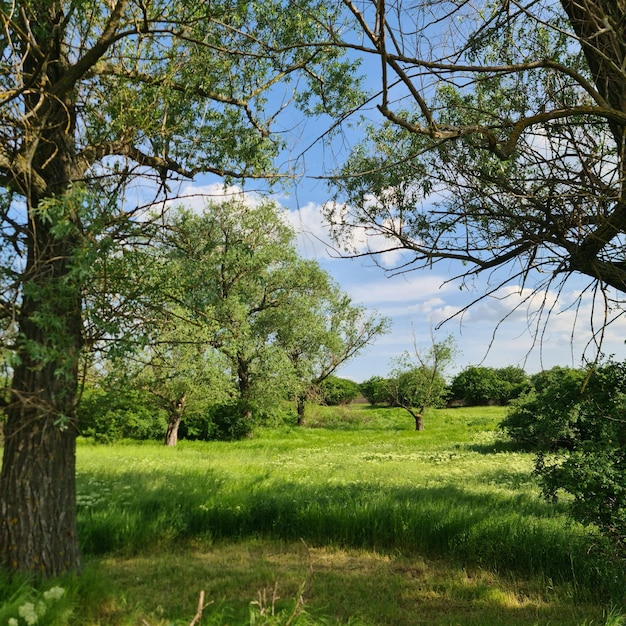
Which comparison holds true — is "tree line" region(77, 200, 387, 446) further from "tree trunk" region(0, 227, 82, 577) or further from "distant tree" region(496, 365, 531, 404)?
"distant tree" region(496, 365, 531, 404)

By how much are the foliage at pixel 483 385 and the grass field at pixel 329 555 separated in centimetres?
3924

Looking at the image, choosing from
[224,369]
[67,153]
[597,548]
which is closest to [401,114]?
[67,153]

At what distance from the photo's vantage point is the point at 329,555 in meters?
7.08

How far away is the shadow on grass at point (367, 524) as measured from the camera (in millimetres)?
6320

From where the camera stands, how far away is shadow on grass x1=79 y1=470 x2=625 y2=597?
249 inches

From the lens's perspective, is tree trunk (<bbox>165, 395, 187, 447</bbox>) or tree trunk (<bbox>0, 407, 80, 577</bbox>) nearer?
tree trunk (<bbox>0, 407, 80, 577</bbox>)

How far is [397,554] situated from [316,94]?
595 centimetres

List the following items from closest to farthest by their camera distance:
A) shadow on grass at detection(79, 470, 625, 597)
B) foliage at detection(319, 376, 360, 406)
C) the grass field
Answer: the grass field < shadow on grass at detection(79, 470, 625, 597) < foliage at detection(319, 376, 360, 406)

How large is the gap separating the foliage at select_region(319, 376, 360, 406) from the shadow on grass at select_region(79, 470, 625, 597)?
3613cm

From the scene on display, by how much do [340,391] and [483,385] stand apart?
43.9 feet

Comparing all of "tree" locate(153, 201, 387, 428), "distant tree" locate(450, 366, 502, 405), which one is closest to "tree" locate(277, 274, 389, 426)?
"tree" locate(153, 201, 387, 428)

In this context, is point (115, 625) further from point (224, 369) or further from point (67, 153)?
point (224, 369)

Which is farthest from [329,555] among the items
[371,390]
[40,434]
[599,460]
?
[371,390]

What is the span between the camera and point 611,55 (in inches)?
142
